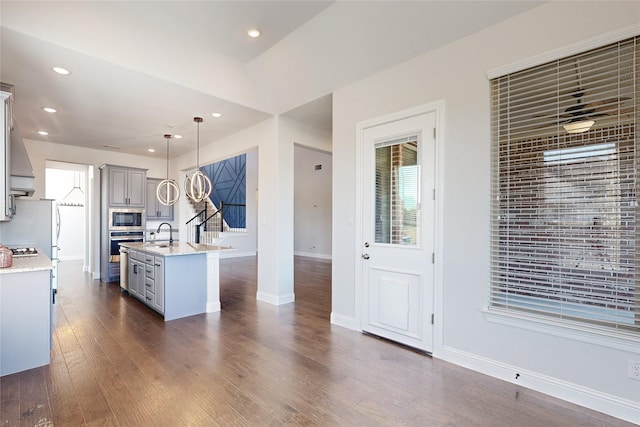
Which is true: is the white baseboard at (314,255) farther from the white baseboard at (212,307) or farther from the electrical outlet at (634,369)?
the electrical outlet at (634,369)

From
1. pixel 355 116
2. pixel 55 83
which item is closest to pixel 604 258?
pixel 355 116

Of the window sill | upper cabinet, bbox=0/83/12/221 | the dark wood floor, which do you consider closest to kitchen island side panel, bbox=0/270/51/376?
the dark wood floor

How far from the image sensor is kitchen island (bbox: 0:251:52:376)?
2472mm

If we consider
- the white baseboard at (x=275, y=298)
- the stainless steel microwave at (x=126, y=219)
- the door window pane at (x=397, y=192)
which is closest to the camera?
the door window pane at (x=397, y=192)

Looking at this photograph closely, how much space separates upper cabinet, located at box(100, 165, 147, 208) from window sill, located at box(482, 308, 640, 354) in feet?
23.0

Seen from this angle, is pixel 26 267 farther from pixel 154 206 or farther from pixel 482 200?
pixel 154 206

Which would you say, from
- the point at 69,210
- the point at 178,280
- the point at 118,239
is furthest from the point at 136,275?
the point at 69,210

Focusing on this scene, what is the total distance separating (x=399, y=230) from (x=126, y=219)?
6.13 meters

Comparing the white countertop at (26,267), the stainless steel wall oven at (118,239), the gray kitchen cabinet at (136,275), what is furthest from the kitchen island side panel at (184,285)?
the stainless steel wall oven at (118,239)

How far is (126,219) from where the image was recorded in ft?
21.6

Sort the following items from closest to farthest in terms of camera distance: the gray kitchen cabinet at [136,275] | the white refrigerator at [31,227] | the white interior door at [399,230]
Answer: the white interior door at [399,230], the white refrigerator at [31,227], the gray kitchen cabinet at [136,275]

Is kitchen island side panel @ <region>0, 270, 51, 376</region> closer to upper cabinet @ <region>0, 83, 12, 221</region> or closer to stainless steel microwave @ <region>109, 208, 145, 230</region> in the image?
upper cabinet @ <region>0, 83, 12, 221</region>

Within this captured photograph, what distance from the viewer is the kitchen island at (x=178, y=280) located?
3.85 meters

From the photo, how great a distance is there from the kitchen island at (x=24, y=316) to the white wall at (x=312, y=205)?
7.52m
